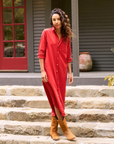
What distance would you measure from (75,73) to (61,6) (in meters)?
2.66

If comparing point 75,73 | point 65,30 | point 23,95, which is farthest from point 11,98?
point 65,30

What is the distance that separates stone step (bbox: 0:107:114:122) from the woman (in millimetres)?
592

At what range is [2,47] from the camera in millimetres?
6090

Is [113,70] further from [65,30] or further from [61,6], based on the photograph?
[65,30]

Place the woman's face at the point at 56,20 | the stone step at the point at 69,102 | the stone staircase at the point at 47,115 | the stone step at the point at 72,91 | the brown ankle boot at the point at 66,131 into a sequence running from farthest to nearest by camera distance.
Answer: the stone step at the point at 72,91
the stone step at the point at 69,102
the stone staircase at the point at 47,115
the brown ankle boot at the point at 66,131
the woman's face at the point at 56,20

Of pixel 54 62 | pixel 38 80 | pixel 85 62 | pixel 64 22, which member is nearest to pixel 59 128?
pixel 54 62

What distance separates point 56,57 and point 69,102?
1.17 meters

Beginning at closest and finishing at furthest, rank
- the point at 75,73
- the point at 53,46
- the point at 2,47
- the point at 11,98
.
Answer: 1. the point at 53,46
2. the point at 11,98
3. the point at 75,73
4. the point at 2,47

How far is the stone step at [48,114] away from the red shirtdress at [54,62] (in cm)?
65

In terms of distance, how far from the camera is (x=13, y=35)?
6.01 m

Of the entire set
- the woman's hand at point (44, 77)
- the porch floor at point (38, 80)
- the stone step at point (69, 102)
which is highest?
the woman's hand at point (44, 77)

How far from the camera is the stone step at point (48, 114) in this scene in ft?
11.0

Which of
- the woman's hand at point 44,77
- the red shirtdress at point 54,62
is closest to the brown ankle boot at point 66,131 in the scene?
the red shirtdress at point 54,62

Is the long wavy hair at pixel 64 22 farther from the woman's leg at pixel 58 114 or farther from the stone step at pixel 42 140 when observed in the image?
the stone step at pixel 42 140
